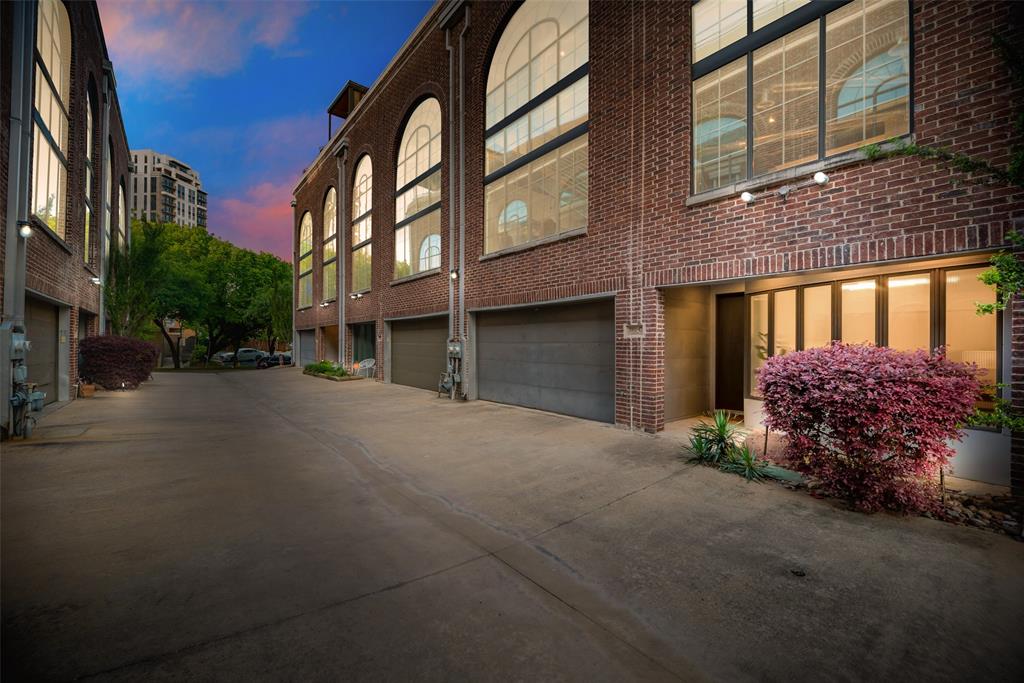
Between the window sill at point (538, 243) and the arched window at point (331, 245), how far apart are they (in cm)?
1403

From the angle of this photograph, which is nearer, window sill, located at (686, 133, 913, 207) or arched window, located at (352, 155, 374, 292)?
window sill, located at (686, 133, 913, 207)

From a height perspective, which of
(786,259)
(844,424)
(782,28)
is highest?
(782,28)

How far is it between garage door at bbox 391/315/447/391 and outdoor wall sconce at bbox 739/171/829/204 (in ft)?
30.5

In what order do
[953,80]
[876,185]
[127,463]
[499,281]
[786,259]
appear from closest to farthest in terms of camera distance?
[953,80]
[876,185]
[127,463]
[786,259]
[499,281]

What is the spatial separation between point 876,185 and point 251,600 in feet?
24.7

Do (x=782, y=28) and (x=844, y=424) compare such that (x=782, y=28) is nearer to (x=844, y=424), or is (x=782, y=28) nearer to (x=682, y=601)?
(x=844, y=424)

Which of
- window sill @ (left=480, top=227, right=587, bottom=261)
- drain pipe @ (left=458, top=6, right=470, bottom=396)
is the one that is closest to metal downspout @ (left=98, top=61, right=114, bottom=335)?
drain pipe @ (left=458, top=6, right=470, bottom=396)

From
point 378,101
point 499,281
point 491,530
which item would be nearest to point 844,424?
point 491,530

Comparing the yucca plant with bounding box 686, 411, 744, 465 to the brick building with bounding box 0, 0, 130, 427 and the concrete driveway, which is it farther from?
the brick building with bounding box 0, 0, 130, 427

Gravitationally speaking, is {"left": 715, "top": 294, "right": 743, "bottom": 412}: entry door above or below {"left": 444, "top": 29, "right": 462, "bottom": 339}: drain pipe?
below

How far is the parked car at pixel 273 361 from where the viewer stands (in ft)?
104

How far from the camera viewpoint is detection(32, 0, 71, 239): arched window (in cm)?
915

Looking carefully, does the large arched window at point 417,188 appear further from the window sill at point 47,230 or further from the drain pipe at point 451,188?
the window sill at point 47,230

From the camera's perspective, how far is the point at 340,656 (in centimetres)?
219
